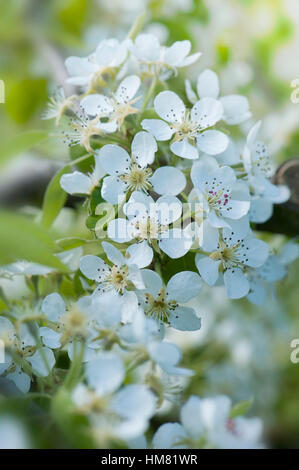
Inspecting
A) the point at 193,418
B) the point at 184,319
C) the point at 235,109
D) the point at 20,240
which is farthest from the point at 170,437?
the point at 235,109

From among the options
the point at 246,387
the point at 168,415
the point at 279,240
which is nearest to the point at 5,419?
the point at 279,240

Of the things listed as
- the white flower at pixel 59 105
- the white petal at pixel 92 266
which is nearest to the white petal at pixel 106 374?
the white petal at pixel 92 266

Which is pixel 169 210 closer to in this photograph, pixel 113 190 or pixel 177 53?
pixel 113 190

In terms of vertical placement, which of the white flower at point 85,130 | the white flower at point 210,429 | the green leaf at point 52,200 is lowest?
the white flower at point 210,429

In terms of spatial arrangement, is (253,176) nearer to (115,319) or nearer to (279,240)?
(115,319)

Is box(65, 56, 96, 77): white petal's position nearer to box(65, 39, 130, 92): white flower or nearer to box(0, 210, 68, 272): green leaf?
box(65, 39, 130, 92): white flower

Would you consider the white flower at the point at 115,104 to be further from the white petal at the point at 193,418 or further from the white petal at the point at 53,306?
the white petal at the point at 193,418
